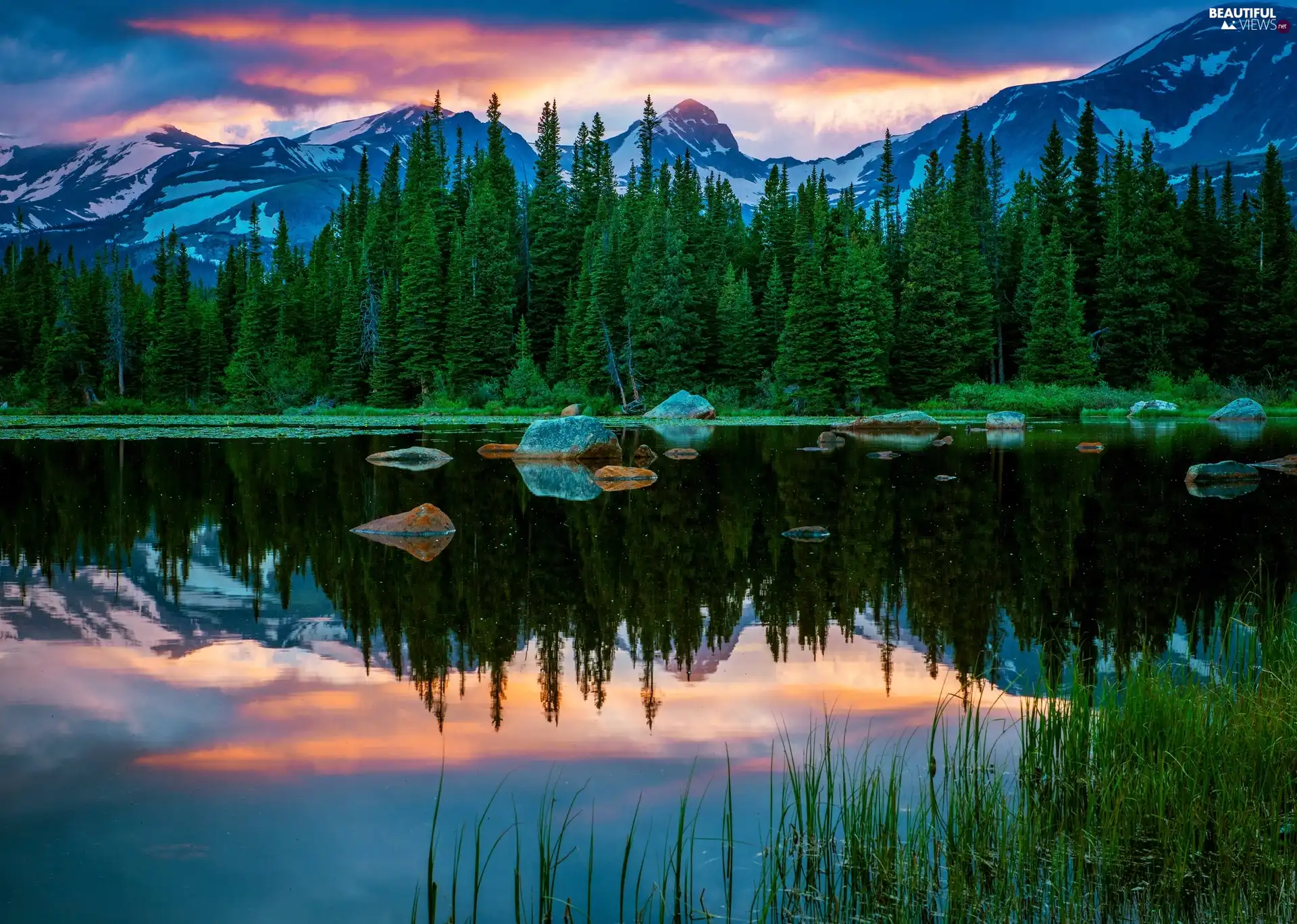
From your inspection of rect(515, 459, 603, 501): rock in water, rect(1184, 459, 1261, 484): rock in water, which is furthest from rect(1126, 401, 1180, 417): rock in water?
rect(515, 459, 603, 501): rock in water

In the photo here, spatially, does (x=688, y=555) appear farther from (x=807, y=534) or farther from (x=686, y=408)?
(x=686, y=408)

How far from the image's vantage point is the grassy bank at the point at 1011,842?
505 cm

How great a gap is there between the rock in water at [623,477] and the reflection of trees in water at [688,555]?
88cm

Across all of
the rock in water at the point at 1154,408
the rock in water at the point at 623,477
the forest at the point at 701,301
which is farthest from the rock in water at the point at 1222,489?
the forest at the point at 701,301

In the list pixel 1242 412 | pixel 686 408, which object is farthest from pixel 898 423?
pixel 1242 412

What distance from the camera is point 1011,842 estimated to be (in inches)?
216

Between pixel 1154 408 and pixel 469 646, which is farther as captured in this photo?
pixel 1154 408

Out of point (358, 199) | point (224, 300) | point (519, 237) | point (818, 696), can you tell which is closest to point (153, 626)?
point (818, 696)

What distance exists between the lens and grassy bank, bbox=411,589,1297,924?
16.6 feet

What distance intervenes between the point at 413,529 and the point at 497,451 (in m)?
16.6

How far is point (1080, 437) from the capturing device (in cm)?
4147

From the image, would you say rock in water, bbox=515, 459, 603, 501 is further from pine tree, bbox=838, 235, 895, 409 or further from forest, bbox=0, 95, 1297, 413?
forest, bbox=0, 95, 1297, 413

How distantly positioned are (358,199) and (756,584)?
333ft

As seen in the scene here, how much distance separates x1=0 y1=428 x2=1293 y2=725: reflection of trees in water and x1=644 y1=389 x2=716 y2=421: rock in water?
3268cm
